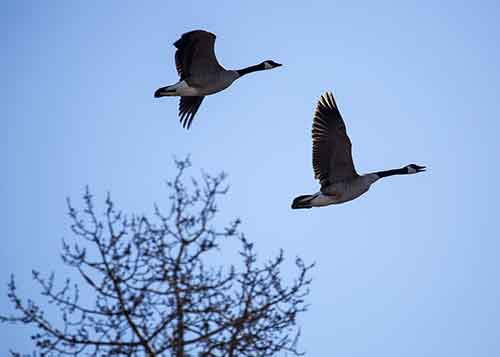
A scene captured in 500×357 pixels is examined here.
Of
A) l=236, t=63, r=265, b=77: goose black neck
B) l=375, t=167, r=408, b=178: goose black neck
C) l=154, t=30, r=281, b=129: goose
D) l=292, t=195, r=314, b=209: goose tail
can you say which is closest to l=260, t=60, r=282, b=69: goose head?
l=236, t=63, r=265, b=77: goose black neck

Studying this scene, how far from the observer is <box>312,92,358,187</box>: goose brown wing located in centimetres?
1517

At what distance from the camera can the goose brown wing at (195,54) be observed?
15984 mm

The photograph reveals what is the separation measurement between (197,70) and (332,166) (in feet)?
10.5

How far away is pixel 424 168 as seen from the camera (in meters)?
17.2

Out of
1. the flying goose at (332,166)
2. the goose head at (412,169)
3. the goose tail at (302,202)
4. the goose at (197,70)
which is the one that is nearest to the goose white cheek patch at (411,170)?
the goose head at (412,169)

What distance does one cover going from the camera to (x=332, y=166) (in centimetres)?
1535

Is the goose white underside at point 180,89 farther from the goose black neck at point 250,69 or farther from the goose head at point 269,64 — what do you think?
the goose head at point 269,64

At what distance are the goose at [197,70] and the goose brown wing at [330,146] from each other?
2.18 m

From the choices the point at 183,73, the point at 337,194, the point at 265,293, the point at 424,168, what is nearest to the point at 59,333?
the point at 265,293

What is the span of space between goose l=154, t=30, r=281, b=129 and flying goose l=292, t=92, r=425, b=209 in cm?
223

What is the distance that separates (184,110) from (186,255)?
25.8 ft

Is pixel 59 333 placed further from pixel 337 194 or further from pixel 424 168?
pixel 424 168

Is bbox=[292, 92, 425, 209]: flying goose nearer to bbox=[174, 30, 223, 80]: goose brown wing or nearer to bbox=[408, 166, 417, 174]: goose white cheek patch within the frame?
bbox=[408, 166, 417, 174]: goose white cheek patch

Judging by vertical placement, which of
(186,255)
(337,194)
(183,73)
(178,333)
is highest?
(183,73)
